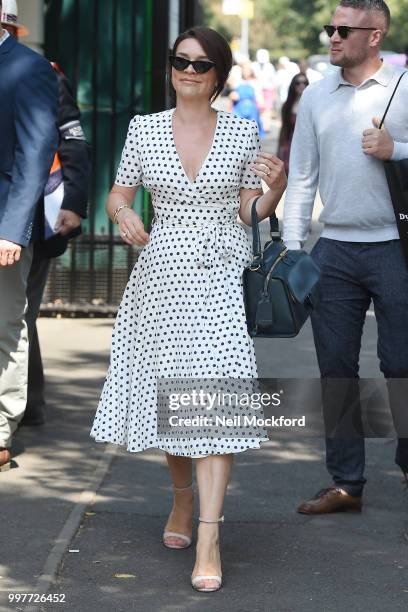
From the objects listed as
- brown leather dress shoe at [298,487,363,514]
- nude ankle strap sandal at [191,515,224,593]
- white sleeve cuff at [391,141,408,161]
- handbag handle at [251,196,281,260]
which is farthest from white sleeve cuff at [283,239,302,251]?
nude ankle strap sandal at [191,515,224,593]

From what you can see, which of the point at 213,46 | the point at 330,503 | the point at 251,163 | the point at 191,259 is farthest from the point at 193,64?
the point at 330,503

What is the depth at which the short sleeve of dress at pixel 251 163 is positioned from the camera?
5453 millimetres

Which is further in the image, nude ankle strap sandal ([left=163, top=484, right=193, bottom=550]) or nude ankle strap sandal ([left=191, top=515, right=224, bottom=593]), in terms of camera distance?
nude ankle strap sandal ([left=163, top=484, right=193, bottom=550])

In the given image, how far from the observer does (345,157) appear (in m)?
5.89

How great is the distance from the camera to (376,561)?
556 centimetres

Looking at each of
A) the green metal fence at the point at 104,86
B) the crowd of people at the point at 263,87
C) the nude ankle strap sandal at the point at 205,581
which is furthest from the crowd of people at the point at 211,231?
the crowd of people at the point at 263,87

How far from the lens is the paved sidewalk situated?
16.9 feet

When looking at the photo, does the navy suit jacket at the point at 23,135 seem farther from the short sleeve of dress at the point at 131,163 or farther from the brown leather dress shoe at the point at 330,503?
the brown leather dress shoe at the point at 330,503

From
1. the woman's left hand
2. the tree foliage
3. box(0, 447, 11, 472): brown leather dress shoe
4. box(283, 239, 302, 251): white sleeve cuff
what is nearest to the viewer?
the woman's left hand

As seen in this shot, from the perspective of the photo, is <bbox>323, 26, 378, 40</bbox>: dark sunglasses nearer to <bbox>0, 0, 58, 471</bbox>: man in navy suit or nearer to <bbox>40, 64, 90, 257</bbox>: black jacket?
<bbox>0, 0, 58, 471</bbox>: man in navy suit

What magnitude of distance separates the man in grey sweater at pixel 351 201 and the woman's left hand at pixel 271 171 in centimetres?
61

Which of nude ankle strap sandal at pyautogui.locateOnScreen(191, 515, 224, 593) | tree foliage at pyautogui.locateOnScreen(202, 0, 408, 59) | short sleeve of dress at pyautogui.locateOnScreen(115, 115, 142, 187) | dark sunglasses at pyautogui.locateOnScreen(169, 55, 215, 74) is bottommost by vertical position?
tree foliage at pyautogui.locateOnScreen(202, 0, 408, 59)

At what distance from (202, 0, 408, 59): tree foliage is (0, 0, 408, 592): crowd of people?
63913mm

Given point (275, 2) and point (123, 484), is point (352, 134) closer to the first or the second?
point (123, 484)
